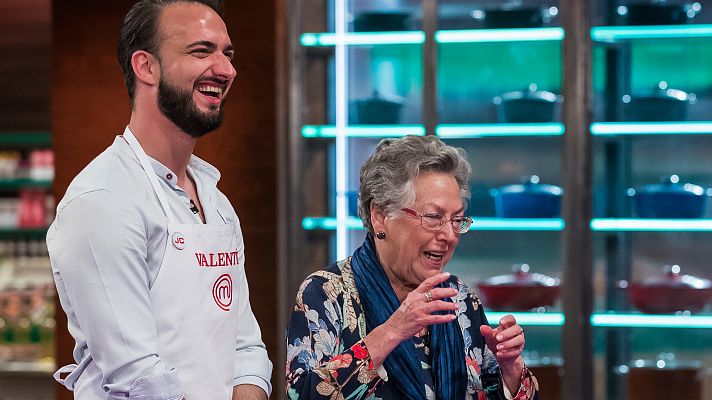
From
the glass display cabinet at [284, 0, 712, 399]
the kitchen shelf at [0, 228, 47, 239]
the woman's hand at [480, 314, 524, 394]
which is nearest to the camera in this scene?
the woman's hand at [480, 314, 524, 394]

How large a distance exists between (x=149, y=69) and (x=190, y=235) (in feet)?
0.96

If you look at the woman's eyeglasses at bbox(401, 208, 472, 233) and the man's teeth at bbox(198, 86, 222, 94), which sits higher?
the man's teeth at bbox(198, 86, 222, 94)

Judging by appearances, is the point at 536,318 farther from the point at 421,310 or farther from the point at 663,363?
the point at 421,310

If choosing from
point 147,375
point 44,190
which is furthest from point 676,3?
point 44,190

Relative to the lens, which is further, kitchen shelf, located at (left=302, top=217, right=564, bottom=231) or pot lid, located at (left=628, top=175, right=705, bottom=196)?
kitchen shelf, located at (left=302, top=217, right=564, bottom=231)

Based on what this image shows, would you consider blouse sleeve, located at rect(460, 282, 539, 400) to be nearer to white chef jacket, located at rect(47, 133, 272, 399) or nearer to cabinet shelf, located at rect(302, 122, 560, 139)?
white chef jacket, located at rect(47, 133, 272, 399)

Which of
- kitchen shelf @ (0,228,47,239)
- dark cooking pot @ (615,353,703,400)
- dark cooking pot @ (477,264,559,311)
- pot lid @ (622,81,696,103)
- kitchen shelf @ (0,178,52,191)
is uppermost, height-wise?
pot lid @ (622,81,696,103)

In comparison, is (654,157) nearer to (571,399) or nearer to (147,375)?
(571,399)

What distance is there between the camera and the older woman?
6.17 feet

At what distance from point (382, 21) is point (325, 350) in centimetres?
266

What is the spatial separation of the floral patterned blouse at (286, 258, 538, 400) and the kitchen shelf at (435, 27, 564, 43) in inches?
91.4

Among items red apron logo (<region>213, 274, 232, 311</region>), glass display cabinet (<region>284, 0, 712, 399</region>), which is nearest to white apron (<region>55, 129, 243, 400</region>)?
red apron logo (<region>213, 274, 232, 311</region>)

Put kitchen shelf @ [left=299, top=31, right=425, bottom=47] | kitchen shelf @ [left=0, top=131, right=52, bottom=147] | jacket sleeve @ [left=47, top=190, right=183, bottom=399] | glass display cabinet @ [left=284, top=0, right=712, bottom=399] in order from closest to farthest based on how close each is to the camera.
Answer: jacket sleeve @ [left=47, top=190, right=183, bottom=399], glass display cabinet @ [left=284, top=0, right=712, bottom=399], kitchen shelf @ [left=299, top=31, right=425, bottom=47], kitchen shelf @ [left=0, top=131, right=52, bottom=147]

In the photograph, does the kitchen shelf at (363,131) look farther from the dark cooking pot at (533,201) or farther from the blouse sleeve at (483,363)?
the blouse sleeve at (483,363)
